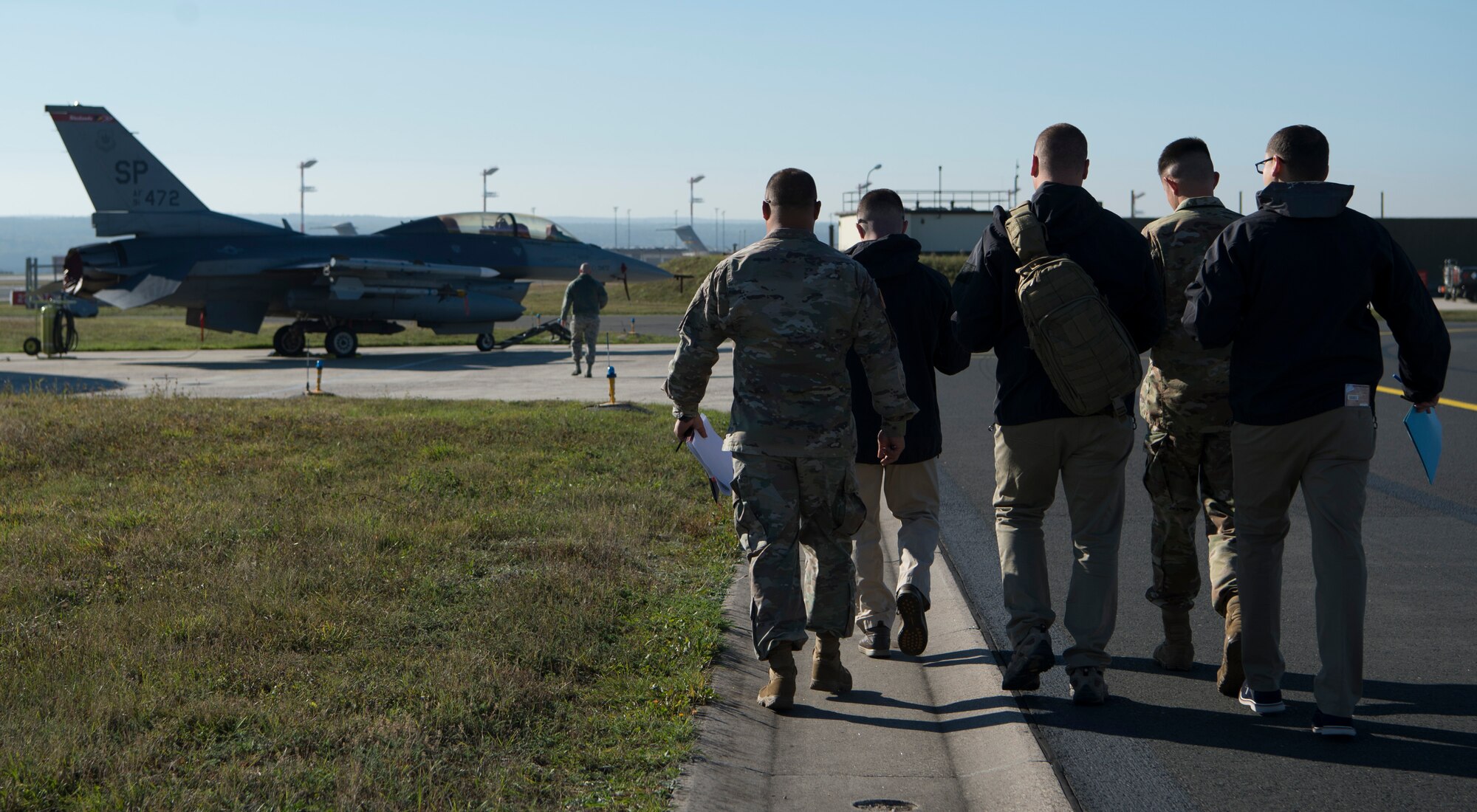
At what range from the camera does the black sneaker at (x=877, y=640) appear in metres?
5.48

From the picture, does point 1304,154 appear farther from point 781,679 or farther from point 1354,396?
point 781,679

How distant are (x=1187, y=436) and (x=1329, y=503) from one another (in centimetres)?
83

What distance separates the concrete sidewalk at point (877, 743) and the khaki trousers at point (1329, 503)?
1075 millimetres

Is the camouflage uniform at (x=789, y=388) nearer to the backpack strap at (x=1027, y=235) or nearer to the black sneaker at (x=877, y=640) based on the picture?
the backpack strap at (x=1027, y=235)

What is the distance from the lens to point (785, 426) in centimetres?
466

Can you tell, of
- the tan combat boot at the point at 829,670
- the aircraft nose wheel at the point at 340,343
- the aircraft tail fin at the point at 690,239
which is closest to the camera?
the tan combat boot at the point at 829,670

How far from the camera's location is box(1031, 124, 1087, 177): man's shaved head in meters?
4.70

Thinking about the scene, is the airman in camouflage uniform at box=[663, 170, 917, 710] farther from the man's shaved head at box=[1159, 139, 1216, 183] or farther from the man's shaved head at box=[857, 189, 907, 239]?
the man's shaved head at box=[1159, 139, 1216, 183]

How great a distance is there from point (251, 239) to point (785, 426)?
78.8 feet

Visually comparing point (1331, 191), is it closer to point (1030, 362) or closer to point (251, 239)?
point (1030, 362)

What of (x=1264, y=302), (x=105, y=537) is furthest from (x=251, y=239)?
(x=1264, y=302)

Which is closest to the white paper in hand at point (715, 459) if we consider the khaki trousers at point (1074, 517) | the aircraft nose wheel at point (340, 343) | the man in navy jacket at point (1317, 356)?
the khaki trousers at point (1074, 517)

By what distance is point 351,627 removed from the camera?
537 centimetres

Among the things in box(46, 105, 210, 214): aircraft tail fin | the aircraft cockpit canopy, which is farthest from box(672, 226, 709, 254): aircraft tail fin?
box(46, 105, 210, 214): aircraft tail fin
